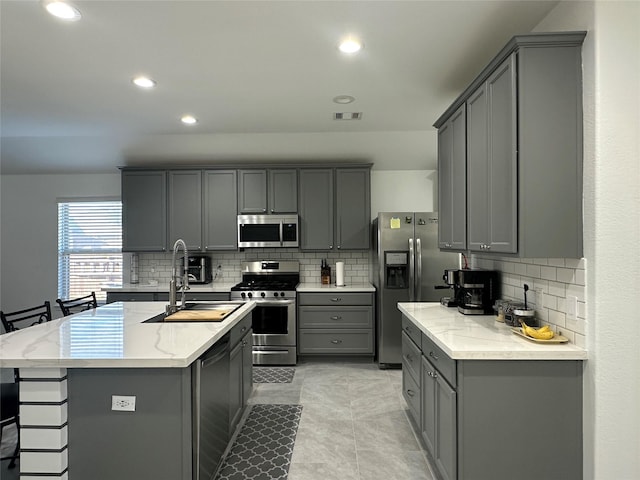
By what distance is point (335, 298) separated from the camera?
4.50m

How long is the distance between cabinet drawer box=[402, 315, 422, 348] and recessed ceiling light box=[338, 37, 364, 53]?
1.91m

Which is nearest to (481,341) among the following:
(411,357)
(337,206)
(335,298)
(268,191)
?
(411,357)

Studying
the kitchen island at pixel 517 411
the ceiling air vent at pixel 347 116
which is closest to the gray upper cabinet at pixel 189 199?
the ceiling air vent at pixel 347 116

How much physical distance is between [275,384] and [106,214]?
11.3ft

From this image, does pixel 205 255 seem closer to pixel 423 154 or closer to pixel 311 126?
pixel 311 126

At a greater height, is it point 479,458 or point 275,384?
point 479,458

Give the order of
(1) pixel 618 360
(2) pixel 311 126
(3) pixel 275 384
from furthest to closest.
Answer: (2) pixel 311 126, (3) pixel 275 384, (1) pixel 618 360

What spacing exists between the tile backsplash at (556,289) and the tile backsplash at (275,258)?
2533mm

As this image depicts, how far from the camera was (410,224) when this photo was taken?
4.29 metres

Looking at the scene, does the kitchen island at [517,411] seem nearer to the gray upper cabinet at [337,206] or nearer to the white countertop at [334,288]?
the white countertop at [334,288]

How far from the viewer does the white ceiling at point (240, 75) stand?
6.96 ft

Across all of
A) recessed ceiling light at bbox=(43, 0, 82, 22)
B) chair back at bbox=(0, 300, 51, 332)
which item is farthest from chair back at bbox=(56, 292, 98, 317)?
recessed ceiling light at bbox=(43, 0, 82, 22)

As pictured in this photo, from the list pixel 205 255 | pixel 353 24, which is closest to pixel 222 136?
pixel 205 255

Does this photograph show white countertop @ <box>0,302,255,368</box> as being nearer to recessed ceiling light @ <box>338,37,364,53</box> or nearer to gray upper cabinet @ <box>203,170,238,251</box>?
recessed ceiling light @ <box>338,37,364,53</box>
